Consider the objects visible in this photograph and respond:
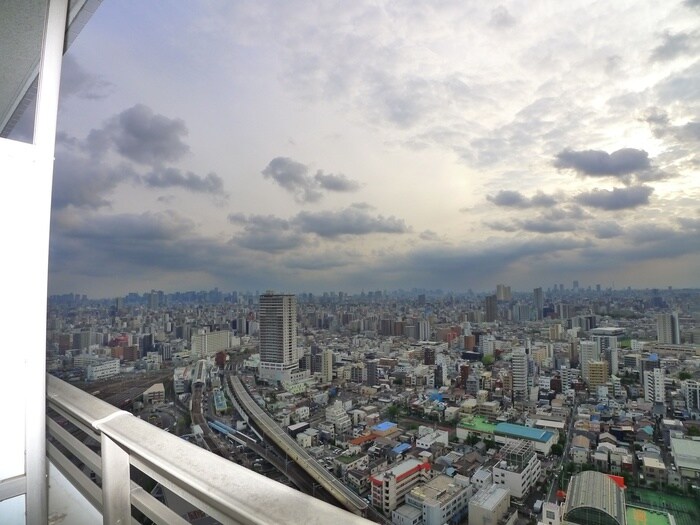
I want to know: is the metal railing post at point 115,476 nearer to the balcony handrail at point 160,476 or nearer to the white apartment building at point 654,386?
the balcony handrail at point 160,476

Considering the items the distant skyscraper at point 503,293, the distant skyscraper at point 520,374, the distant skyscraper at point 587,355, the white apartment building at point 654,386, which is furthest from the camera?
the distant skyscraper at point 503,293

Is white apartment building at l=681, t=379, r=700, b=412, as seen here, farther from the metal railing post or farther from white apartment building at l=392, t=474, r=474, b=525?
the metal railing post

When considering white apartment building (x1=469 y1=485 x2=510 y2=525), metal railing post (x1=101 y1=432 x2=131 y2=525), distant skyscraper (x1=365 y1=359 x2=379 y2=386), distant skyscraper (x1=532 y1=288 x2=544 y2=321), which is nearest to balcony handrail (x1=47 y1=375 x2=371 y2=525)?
metal railing post (x1=101 y1=432 x2=131 y2=525)

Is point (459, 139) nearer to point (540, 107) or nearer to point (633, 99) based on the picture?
point (540, 107)

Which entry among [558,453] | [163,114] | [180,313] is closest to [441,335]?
[558,453]

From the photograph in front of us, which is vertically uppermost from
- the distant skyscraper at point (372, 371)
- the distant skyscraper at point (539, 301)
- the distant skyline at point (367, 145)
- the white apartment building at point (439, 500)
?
the distant skyline at point (367, 145)

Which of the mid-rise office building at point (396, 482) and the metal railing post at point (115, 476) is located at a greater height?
the metal railing post at point (115, 476)

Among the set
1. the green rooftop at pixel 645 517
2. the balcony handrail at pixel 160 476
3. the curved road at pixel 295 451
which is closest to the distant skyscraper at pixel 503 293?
the green rooftop at pixel 645 517
